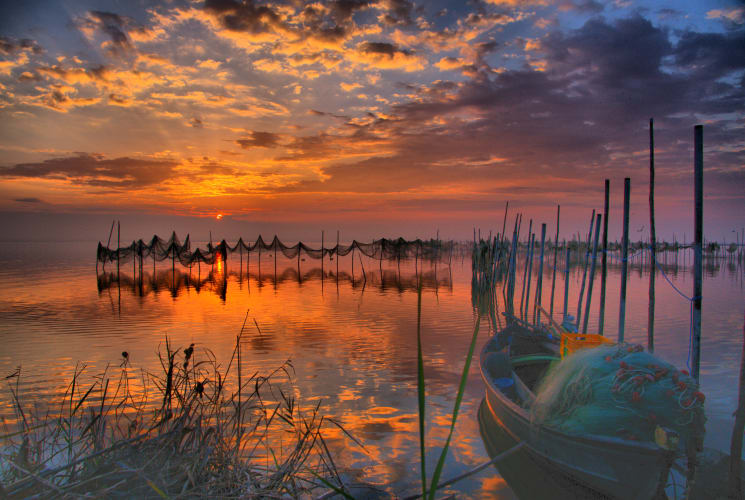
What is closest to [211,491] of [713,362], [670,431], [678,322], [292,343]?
[670,431]

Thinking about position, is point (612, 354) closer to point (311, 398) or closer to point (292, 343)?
point (311, 398)

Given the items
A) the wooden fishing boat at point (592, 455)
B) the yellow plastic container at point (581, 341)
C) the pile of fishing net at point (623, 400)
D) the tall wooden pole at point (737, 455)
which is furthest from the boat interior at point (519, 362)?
the tall wooden pole at point (737, 455)

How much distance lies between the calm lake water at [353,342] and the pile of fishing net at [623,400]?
96cm

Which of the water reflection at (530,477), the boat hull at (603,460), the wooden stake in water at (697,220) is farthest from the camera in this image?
the wooden stake in water at (697,220)

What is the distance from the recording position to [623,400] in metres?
3.68

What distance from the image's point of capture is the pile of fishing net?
11.7 feet

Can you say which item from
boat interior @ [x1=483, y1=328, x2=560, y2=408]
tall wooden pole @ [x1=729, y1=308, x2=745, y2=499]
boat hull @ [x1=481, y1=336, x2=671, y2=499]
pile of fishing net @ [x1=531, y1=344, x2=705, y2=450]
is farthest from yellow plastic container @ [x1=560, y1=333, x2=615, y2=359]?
tall wooden pole @ [x1=729, y1=308, x2=745, y2=499]

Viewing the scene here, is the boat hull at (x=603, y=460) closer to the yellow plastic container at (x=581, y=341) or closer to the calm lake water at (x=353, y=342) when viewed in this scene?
the calm lake water at (x=353, y=342)

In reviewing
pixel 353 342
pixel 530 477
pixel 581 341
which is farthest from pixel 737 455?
pixel 353 342

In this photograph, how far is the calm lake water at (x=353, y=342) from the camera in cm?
496

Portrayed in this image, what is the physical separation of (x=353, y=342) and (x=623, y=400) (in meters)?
6.28

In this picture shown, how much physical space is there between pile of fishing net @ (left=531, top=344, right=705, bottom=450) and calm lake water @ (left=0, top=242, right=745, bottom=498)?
3.14ft

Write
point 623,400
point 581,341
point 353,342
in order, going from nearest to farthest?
point 623,400, point 581,341, point 353,342

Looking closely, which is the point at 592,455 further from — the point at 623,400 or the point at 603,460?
the point at 623,400
